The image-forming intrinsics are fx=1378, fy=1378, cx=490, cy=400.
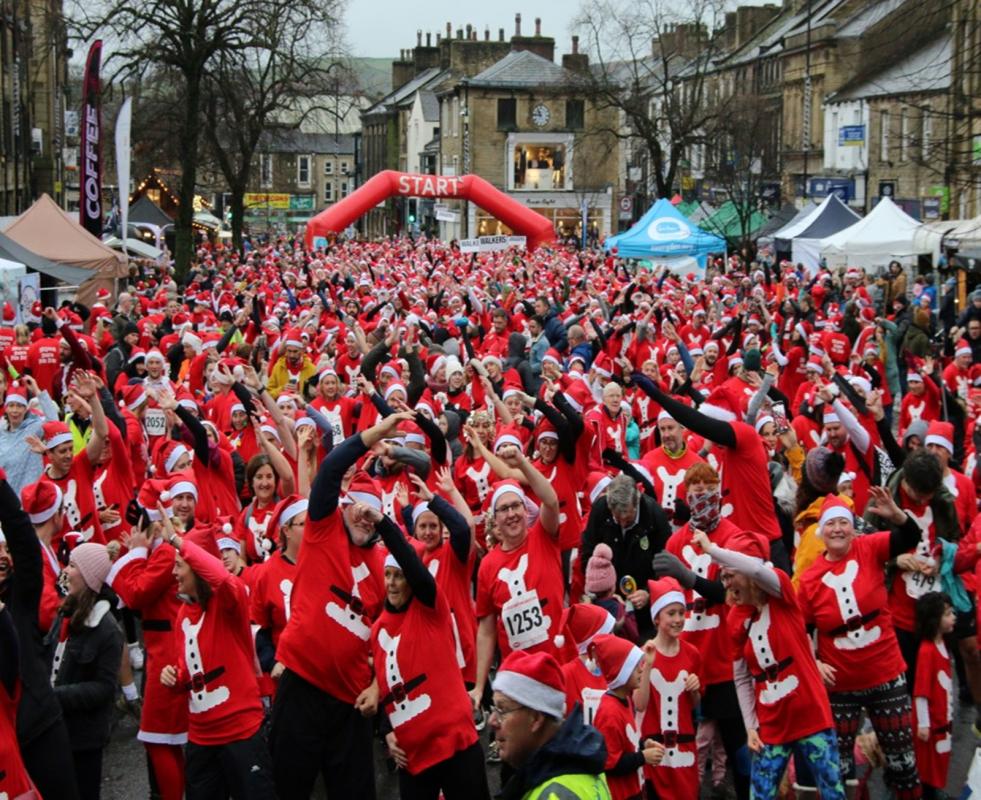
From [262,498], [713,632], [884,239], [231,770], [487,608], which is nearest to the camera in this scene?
[231,770]

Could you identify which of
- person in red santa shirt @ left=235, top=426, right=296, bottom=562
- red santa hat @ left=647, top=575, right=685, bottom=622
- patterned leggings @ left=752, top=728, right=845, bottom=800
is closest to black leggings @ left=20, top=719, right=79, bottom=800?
person in red santa shirt @ left=235, top=426, right=296, bottom=562

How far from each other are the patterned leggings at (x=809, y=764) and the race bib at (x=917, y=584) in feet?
4.74

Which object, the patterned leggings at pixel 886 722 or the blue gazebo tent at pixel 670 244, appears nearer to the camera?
the patterned leggings at pixel 886 722

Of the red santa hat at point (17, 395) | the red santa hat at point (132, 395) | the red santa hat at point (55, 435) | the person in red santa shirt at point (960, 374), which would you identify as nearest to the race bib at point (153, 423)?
the red santa hat at point (132, 395)

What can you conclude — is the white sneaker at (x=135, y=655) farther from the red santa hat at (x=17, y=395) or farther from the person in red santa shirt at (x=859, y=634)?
the person in red santa shirt at (x=859, y=634)

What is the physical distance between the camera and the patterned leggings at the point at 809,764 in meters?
6.01

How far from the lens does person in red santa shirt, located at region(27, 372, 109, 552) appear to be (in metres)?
8.55

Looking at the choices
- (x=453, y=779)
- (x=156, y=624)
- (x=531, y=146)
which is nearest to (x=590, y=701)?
(x=453, y=779)

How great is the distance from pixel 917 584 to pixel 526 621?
2173mm

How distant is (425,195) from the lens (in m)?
36.9

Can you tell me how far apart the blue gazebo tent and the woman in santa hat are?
28.4 metres

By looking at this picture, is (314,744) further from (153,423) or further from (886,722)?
(153,423)

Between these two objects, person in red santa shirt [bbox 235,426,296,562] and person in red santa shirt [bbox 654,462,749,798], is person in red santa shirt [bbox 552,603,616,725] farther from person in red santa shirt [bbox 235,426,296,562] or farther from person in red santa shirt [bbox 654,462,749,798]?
person in red santa shirt [bbox 235,426,296,562]

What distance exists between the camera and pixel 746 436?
778cm
